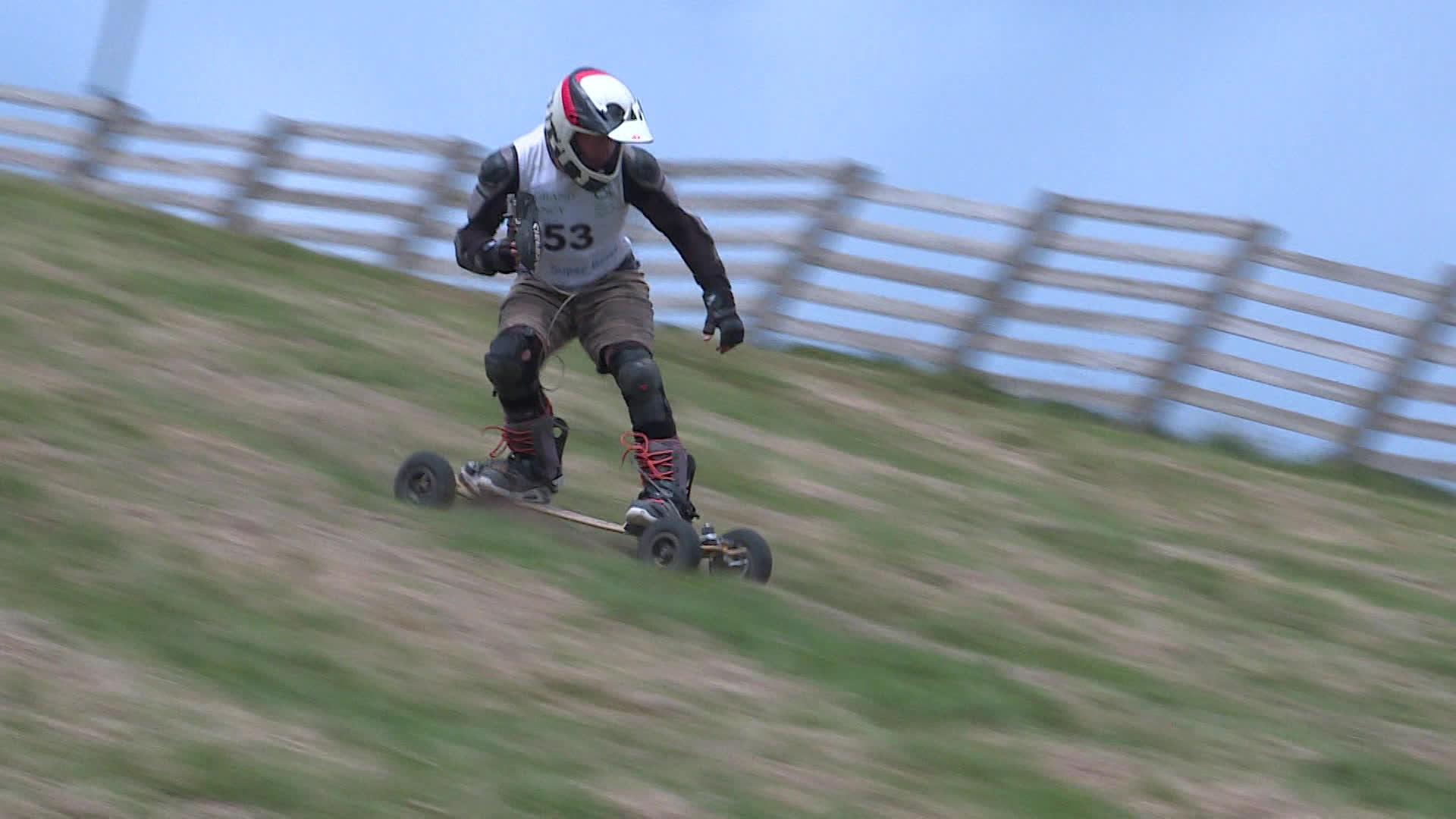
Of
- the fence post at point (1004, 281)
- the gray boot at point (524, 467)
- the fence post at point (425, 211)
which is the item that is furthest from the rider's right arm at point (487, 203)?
the fence post at point (425, 211)

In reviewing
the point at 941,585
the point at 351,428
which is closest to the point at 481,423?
the point at 351,428

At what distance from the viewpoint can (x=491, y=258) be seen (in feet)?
→ 26.8

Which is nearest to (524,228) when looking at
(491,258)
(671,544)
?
(491,258)

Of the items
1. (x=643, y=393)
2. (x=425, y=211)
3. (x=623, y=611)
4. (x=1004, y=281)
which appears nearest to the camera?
(x=623, y=611)

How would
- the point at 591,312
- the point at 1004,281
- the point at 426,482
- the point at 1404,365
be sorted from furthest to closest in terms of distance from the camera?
1. the point at 1004,281
2. the point at 1404,365
3. the point at 426,482
4. the point at 591,312

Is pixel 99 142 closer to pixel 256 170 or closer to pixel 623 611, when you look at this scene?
pixel 256 170

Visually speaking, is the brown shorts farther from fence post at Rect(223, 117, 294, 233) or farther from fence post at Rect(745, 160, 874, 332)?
fence post at Rect(223, 117, 294, 233)

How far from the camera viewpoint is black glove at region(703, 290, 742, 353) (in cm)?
821

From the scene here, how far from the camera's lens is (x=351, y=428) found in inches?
394

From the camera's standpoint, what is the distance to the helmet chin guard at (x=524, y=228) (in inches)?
318

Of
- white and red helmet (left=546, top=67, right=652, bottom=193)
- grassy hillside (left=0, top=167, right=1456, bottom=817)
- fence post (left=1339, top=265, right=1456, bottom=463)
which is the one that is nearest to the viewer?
grassy hillside (left=0, top=167, right=1456, bottom=817)

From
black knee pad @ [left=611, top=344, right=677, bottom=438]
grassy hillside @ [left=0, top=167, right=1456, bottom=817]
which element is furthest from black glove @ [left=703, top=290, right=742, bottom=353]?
grassy hillside @ [left=0, top=167, right=1456, bottom=817]

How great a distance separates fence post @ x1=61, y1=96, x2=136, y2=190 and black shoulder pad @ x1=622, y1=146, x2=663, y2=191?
1324cm

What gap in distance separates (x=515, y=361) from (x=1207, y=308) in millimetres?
7922
